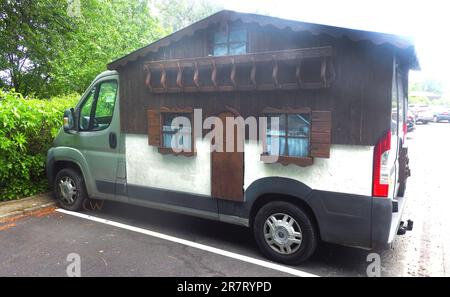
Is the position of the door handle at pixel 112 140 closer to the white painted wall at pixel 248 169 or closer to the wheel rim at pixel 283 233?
the white painted wall at pixel 248 169

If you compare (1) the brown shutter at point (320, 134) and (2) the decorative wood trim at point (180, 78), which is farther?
(2) the decorative wood trim at point (180, 78)

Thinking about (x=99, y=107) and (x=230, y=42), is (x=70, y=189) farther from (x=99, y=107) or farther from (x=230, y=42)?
(x=230, y=42)

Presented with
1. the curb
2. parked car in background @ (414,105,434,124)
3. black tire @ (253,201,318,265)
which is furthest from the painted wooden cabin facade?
parked car in background @ (414,105,434,124)

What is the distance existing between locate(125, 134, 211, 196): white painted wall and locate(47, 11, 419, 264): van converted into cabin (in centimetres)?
2

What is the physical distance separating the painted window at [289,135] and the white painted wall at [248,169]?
15cm

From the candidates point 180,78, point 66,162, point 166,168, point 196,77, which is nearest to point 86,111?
point 66,162

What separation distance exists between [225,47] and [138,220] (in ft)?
9.83


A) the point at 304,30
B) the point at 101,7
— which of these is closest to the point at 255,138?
the point at 304,30

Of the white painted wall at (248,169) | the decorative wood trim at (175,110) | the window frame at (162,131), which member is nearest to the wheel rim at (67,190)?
the white painted wall at (248,169)

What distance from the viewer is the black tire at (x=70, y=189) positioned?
6156mm

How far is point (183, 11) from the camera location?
30062 millimetres

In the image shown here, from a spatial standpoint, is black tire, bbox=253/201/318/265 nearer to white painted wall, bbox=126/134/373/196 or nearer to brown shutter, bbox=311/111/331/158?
white painted wall, bbox=126/134/373/196

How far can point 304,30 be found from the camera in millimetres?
4012

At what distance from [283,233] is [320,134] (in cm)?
118
